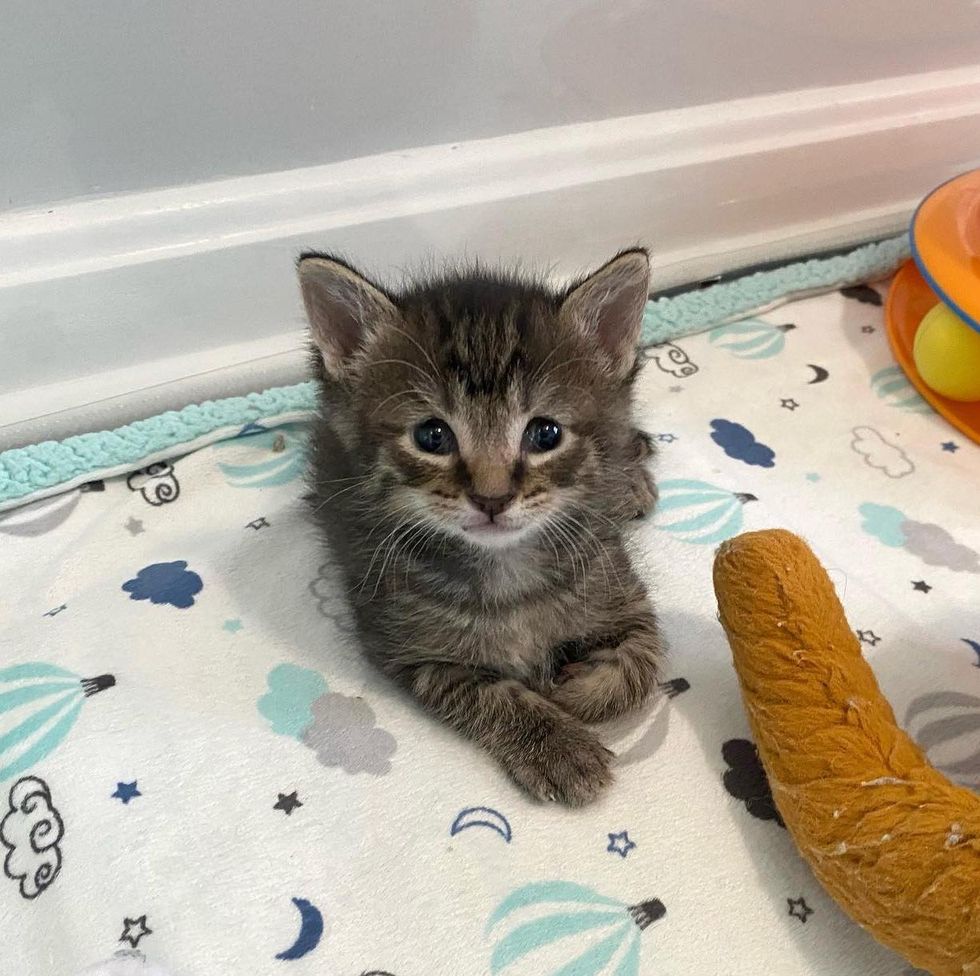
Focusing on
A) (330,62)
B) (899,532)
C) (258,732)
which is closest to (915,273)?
(899,532)

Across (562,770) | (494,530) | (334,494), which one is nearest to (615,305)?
(494,530)

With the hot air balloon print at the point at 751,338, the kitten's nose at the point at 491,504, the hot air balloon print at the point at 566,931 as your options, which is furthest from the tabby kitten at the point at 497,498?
the hot air balloon print at the point at 751,338

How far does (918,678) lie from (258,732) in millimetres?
899

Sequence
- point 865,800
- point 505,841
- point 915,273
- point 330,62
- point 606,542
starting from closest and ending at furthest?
point 865,800 < point 505,841 < point 606,542 < point 330,62 < point 915,273

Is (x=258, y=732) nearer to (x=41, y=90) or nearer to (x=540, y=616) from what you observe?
(x=540, y=616)

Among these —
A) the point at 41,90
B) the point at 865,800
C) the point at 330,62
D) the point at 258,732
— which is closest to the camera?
the point at 865,800

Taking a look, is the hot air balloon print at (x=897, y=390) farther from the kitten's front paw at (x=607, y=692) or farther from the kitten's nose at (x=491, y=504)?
the kitten's nose at (x=491, y=504)

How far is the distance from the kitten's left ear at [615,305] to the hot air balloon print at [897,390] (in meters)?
0.86

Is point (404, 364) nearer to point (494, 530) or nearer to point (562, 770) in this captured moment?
point (494, 530)

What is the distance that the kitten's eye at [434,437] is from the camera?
3.61 feet

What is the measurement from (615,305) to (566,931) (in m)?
0.73

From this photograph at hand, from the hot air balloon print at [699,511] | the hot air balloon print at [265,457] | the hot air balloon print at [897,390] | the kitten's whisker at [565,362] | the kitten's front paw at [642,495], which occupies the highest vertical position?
the kitten's whisker at [565,362]

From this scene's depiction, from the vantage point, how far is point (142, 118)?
4.88ft

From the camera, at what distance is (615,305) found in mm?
1181
